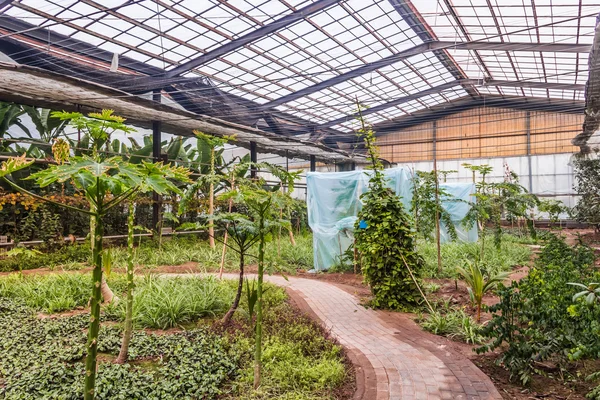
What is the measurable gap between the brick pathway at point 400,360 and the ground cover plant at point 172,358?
0.31m

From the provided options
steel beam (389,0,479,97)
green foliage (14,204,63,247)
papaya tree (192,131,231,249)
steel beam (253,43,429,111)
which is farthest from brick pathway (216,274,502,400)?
steel beam (253,43,429,111)

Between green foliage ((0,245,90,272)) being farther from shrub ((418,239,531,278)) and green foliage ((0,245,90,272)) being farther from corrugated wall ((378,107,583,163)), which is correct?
corrugated wall ((378,107,583,163))

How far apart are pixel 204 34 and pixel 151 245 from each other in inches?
210

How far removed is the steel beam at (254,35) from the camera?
929 cm

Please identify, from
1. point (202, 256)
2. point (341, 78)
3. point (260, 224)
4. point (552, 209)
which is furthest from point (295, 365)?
point (341, 78)

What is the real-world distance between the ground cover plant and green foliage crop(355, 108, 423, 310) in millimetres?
1294

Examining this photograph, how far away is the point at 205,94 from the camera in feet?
35.6

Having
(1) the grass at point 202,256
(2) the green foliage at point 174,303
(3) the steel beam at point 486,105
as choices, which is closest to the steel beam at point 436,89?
(3) the steel beam at point 486,105

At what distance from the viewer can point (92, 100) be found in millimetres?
7754

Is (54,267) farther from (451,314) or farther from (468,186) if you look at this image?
(468,186)

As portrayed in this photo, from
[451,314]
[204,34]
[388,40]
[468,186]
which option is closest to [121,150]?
[204,34]

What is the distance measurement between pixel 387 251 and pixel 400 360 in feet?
6.31

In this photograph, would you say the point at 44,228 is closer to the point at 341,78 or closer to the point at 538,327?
the point at 538,327

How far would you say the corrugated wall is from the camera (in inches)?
780
